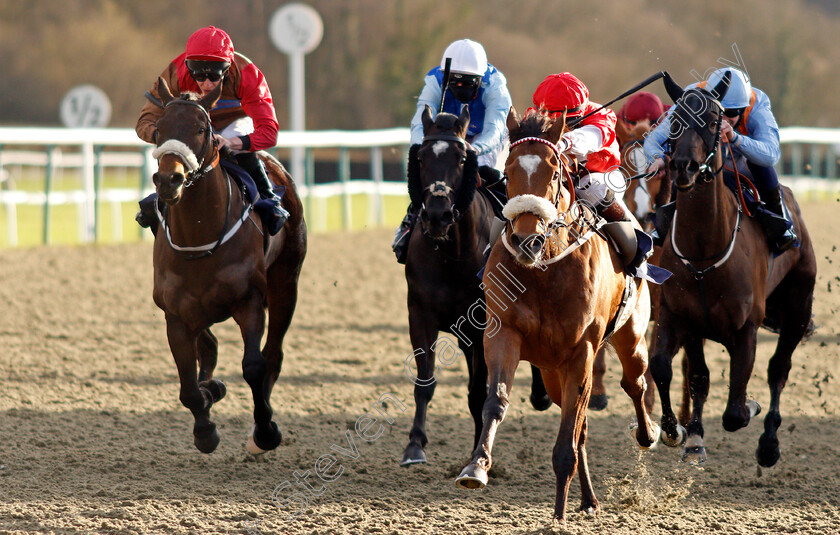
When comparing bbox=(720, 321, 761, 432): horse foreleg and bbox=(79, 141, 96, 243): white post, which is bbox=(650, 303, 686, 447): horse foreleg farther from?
bbox=(79, 141, 96, 243): white post

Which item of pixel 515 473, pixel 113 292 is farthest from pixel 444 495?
pixel 113 292

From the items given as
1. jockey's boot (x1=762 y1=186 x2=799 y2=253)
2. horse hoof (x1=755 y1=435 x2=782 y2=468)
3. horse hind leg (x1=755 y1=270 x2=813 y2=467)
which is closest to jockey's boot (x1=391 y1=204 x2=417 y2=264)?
jockey's boot (x1=762 y1=186 x2=799 y2=253)

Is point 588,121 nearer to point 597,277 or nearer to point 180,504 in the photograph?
point 597,277

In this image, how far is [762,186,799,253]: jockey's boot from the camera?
17.3 ft

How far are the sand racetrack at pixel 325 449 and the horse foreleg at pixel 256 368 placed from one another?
0.12m

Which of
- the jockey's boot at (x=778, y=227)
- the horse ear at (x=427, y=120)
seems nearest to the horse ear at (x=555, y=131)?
the horse ear at (x=427, y=120)

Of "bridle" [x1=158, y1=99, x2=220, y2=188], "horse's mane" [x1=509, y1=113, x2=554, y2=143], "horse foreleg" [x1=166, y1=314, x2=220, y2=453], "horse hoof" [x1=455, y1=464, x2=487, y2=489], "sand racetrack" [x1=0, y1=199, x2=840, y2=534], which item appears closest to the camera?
"horse hoof" [x1=455, y1=464, x2=487, y2=489]

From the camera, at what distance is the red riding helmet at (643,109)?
6.67 meters

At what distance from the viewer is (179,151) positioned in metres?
4.37

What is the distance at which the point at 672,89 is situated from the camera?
16.3 feet

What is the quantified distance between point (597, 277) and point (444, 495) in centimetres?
122

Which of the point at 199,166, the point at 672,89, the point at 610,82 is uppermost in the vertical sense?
the point at 610,82

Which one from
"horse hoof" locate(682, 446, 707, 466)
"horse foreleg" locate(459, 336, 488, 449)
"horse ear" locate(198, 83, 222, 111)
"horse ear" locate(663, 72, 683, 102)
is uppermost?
"horse ear" locate(663, 72, 683, 102)

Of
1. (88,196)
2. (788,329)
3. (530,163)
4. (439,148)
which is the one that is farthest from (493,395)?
(88,196)
